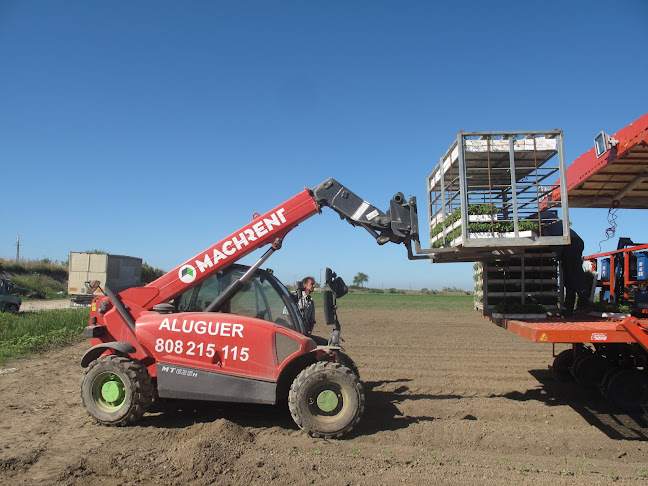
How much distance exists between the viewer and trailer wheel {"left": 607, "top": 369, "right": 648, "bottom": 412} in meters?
6.93

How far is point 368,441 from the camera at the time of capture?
5664 millimetres

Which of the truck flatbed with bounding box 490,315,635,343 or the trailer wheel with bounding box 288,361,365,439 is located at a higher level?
the truck flatbed with bounding box 490,315,635,343

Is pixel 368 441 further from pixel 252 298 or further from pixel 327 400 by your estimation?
pixel 252 298

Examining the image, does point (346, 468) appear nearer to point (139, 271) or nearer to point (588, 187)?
point (588, 187)

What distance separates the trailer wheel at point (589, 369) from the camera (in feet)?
26.7

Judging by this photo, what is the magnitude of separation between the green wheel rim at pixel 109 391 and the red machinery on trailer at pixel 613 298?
5237 millimetres

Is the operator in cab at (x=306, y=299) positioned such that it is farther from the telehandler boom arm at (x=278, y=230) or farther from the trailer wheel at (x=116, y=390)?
the trailer wheel at (x=116, y=390)

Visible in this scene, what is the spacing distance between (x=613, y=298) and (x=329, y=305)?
5.24 meters

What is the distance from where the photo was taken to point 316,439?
18.7 feet

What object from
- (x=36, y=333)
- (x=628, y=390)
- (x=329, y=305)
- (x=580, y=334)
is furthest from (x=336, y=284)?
(x=36, y=333)

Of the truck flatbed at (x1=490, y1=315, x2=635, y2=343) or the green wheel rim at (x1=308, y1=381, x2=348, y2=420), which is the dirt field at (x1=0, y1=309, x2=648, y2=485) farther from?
the truck flatbed at (x1=490, y1=315, x2=635, y2=343)

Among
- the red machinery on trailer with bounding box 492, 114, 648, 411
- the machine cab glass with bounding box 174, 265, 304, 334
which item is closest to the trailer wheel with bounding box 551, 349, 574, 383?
the red machinery on trailer with bounding box 492, 114, 648, 411

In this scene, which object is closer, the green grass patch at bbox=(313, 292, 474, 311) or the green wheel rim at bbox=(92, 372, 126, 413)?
the green wheel rim at bbox=(92, 372, 126, 413)

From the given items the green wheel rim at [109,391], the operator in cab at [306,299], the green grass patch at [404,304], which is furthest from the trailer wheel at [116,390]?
the green grass patch at [404,304]
